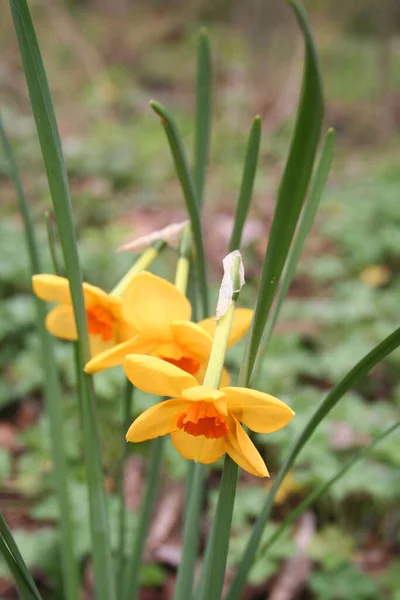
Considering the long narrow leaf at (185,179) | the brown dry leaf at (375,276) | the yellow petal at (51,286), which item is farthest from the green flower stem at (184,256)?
the brown dry leaf at (375,276)

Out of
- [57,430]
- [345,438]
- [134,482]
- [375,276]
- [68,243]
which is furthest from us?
[375,276]

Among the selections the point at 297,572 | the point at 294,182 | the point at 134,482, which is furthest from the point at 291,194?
the point at 134,482

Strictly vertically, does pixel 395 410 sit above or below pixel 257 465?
above

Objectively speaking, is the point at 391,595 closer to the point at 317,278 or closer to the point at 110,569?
the point at 110,569

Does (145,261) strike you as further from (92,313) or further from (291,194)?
(291,194)

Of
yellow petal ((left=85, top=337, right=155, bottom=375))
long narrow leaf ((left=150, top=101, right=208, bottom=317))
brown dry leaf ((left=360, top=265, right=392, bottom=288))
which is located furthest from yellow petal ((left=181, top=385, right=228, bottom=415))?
brown dry leaf ((left=360, top=265, right=392, bottom=288))

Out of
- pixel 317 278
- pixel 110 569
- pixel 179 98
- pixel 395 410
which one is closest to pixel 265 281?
pixel 110 569
